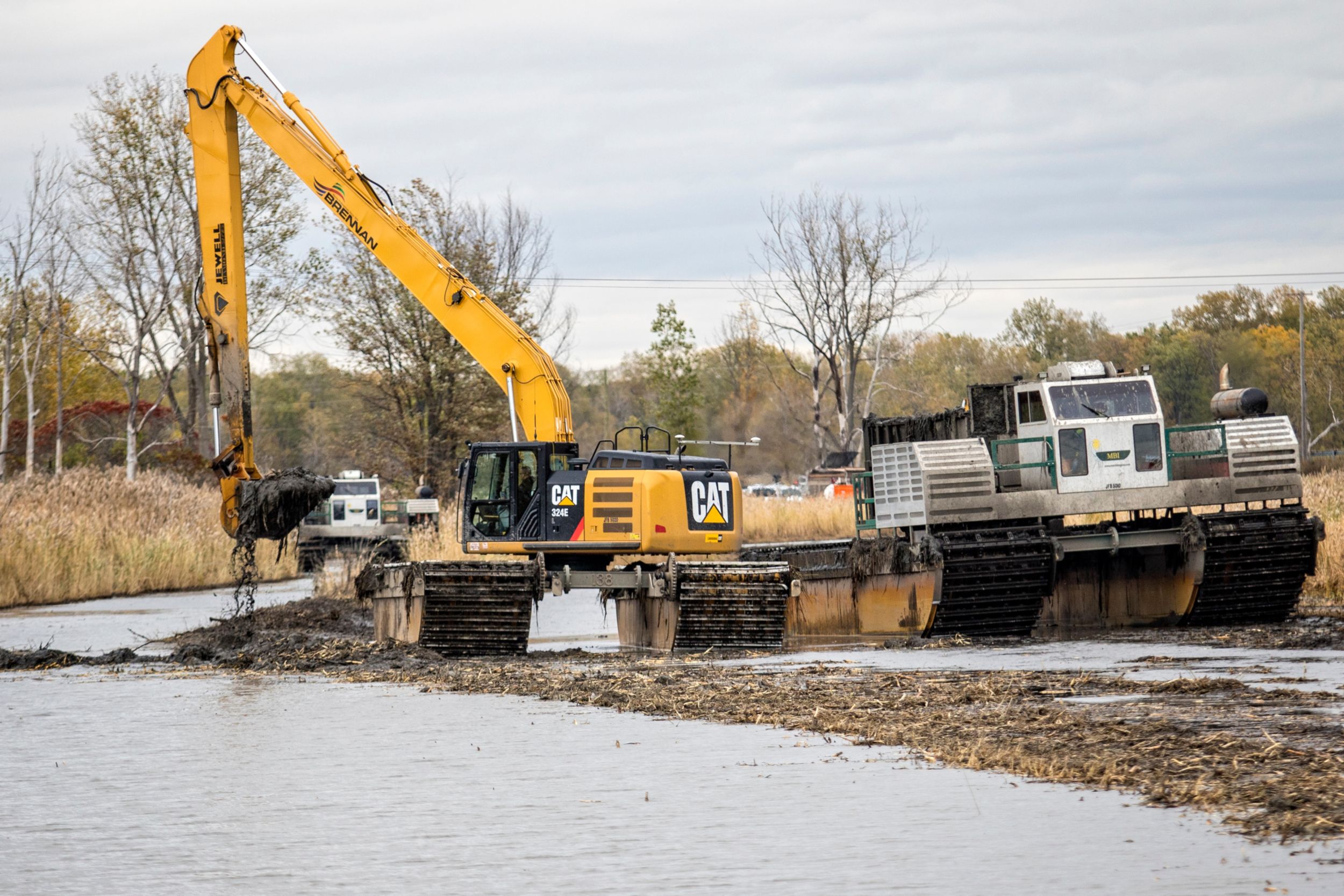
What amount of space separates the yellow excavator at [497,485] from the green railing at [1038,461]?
396 cm

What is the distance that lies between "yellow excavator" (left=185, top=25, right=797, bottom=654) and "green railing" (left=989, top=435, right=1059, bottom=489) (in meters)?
3.96

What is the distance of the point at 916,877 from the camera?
25.2 ft

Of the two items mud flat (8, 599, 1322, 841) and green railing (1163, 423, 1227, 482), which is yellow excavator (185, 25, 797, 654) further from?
green railing (1163, 423, 1227, 482)

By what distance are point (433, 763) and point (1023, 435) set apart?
13.8m

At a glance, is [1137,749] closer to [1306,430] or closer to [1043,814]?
[1043,814]

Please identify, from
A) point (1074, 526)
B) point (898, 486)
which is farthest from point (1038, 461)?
point (898, 486)

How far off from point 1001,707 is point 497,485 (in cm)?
982

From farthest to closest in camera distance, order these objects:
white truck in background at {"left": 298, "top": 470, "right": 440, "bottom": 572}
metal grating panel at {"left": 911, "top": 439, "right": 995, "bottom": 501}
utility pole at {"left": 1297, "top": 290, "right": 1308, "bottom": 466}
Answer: utility pole at {"left": 1297, "top": 290, "right": 1308, "bottom": 466} → white truck in background at {"left": 298, "top": 470, "right": 440, "bottom": 572} → metal grating panel at {"left": 911, "top": 439, "right": 995, "bottom": 501}

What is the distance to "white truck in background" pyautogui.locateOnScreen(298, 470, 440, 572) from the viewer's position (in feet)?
152

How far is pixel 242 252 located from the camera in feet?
73.2

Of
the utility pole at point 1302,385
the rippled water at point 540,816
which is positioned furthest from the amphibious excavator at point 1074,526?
the utility pole at point 1302,385

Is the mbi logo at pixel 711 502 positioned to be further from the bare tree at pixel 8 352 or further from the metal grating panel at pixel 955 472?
the bare tree at pixel 8 352

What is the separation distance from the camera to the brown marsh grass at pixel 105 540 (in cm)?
3331

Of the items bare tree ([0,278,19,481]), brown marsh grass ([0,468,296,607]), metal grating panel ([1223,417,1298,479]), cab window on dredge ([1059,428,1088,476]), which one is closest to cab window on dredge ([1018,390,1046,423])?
cab window on dredge ([1059,428,1088,476])
